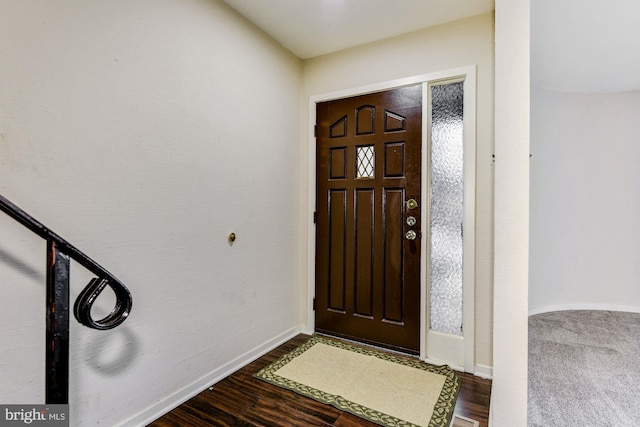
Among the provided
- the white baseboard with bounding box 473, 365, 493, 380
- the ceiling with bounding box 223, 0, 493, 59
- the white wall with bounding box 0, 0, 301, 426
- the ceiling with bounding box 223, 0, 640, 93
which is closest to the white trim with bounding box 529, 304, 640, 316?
the white baseboard with bounding box 473, 365, 493, 380

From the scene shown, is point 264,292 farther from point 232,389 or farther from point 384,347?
point 384,347

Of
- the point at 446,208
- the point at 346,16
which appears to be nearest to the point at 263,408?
the point at 446,208

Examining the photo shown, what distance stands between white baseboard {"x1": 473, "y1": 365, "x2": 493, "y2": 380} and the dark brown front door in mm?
407

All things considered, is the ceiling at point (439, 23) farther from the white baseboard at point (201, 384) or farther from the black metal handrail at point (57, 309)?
the white baseboard at point (201, 384)

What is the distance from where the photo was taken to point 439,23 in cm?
234

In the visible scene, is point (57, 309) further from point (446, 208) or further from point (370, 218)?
point (446, 208)

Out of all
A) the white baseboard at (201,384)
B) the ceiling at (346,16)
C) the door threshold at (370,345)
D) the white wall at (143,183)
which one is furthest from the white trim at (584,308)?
the ceiling at (346,16)

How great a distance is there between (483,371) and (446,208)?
3.73ft

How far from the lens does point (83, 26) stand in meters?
1.44

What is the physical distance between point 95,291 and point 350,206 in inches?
77.8

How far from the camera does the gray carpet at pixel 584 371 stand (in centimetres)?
182

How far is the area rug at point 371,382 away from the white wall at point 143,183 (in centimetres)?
39

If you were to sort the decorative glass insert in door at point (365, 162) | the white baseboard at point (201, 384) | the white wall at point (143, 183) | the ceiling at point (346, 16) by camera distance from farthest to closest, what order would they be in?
the decorative glass insert in door at point (365, 162), the ceiling at point (346, 16), the white baseboard at point (201, 384), the white wall at point (143, 183)

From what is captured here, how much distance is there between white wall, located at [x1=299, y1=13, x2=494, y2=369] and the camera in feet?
7.22
